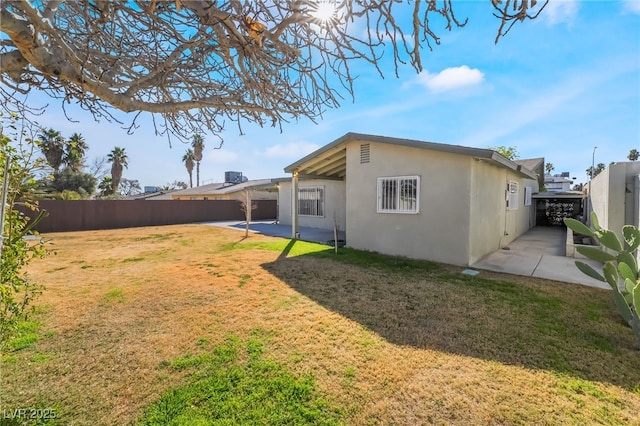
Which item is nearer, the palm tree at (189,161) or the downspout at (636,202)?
the downspout at (636,202)

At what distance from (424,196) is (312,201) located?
379 inches

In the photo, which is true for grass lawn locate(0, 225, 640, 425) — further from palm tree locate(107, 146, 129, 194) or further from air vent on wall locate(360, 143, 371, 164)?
palm tree locate(107, 146, 129, 194)

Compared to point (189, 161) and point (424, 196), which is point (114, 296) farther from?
point (189, 161)

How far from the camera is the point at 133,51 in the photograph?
10.6 ft

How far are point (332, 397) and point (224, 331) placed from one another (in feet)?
6.92

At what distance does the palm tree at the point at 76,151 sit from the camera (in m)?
3.00

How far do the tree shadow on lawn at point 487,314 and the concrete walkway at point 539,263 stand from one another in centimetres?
65

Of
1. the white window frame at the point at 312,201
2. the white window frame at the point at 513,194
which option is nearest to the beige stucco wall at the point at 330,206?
the white window frame at the point at 312,201

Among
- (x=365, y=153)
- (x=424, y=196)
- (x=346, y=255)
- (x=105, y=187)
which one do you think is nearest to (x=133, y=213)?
(x=105, y=187)

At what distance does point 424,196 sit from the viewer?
8.82 metres

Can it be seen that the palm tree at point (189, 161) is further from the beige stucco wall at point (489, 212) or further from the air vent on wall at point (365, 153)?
the beige stucco wall at point (489, 212)

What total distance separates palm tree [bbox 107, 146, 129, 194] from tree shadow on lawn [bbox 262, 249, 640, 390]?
32807mm

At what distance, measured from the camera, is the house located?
8.17m

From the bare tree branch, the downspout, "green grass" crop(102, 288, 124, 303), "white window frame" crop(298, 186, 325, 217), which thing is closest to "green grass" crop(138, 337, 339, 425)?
the bare tree branch
